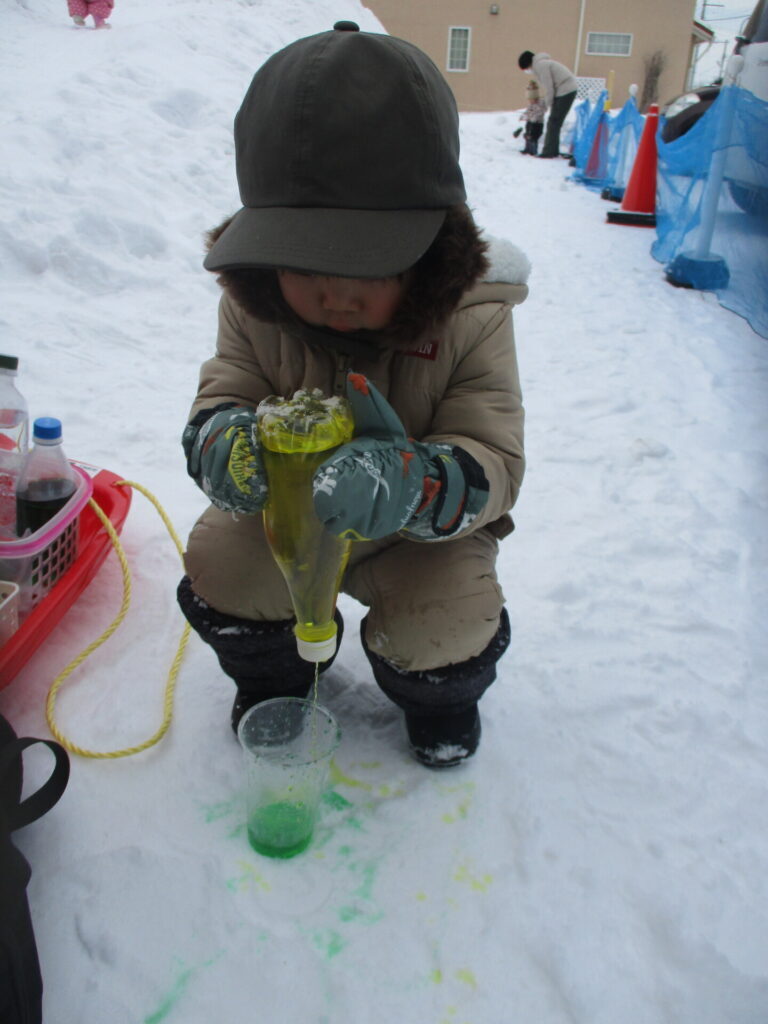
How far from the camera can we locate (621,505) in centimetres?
237

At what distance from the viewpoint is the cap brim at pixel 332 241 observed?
3.34 feet

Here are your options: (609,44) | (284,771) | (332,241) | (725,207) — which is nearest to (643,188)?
(725,207)

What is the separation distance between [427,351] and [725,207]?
4.01m

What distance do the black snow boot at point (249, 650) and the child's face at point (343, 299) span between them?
0.58 m

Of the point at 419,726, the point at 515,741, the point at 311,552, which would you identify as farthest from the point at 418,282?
the point at 515,741

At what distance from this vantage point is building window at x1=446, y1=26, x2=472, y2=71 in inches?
831

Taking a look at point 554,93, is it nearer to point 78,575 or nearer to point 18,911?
point 78,575

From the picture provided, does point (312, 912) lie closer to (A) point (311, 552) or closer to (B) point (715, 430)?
(A) point (311, 552)

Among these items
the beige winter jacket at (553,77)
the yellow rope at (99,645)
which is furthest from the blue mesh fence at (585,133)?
the yellow rope at (99,645)

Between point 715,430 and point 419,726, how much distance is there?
201 centimetres

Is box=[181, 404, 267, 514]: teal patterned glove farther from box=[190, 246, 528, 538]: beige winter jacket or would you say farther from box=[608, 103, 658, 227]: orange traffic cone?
box=[608, 103, 658, 227]: orange traffic cone

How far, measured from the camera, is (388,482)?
1.02 metres

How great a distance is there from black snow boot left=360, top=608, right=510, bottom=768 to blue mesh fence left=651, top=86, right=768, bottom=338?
3232 millimetres

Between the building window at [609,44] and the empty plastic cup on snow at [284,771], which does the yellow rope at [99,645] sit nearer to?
the empty plastic cup on snow at [284,771]
